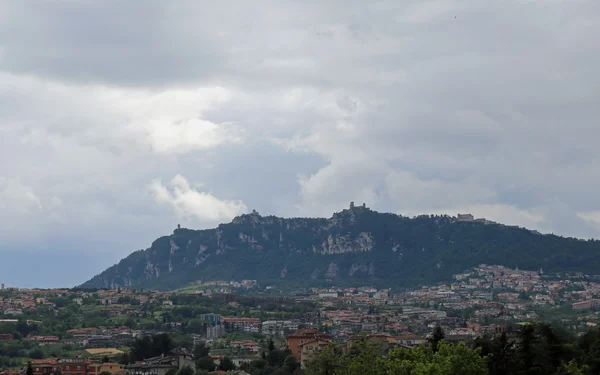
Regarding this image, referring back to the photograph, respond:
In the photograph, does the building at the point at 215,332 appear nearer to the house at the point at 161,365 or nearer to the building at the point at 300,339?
the building at the point at 300,339

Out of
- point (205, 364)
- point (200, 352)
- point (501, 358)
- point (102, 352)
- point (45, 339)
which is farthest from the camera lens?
point (45, 339)

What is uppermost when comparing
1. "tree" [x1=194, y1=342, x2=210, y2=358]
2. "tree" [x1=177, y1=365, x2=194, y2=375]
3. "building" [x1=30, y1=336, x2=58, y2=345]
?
"building" [x1=30, y1=336, x2=58, y2=345]

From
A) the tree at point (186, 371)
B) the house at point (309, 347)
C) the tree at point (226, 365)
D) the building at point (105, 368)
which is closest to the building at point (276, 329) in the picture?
the tree at point (226, 365)

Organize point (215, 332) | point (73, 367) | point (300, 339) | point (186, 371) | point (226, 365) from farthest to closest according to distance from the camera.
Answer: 1. point (215, 332)
2. point (300, 339)
3. point (73, 367)
4. point (226, 365)
5. point (186, 371)

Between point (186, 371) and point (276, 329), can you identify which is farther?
point (276, 329)

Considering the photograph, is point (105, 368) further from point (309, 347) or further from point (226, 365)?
point (309, 347)

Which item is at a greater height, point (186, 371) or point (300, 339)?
point (300, 339)

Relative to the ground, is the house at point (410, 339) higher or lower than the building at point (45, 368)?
higher

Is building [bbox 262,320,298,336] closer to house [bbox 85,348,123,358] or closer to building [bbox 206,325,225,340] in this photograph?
building [bbox 206,325,225,340]

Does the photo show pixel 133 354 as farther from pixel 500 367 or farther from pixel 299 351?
pixel 500 367

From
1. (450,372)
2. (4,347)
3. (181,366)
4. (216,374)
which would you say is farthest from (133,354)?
(450,372)

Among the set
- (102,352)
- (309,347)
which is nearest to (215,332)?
(102,352)

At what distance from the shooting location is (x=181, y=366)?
122 metres

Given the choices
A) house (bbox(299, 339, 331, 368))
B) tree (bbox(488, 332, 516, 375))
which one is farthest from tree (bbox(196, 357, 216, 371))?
tree (bbox(488, 332, 516, 375))
